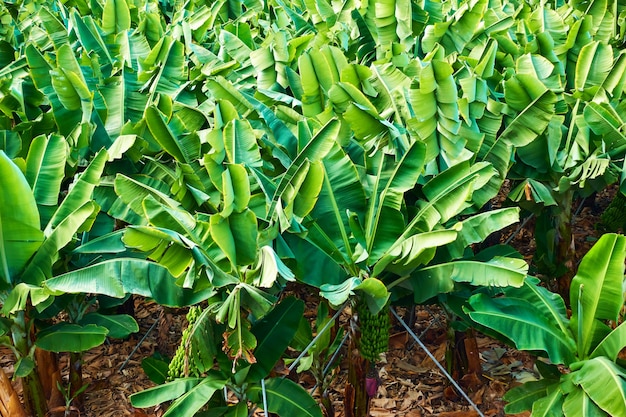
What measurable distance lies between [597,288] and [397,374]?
69.0 inches

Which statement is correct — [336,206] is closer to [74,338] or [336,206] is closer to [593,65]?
[74,338]

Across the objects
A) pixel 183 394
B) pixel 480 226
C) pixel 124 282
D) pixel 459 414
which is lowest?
pixel 459 414

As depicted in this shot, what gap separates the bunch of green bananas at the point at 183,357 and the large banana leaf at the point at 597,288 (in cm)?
179

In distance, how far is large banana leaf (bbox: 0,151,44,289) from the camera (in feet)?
10.5

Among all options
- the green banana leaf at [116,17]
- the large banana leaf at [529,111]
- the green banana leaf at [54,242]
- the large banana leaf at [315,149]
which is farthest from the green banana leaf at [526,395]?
the green banana leaf at [116,17]

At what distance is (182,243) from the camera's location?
276 cm

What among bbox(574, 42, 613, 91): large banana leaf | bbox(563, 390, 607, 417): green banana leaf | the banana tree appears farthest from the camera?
bbox(574, 42, 613, 91): large banana leaf

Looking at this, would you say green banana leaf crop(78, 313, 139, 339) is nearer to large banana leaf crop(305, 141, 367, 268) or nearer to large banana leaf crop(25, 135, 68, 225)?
large banana leaf crop(25, 135, 68, 225)

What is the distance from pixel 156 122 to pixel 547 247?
272 cm

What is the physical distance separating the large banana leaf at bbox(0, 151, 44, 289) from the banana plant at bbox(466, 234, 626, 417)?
2.12m

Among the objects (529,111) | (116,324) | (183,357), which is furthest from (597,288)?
(116,324)

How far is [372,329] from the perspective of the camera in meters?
3.27

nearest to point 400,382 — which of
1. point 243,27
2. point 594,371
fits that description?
point 594,371

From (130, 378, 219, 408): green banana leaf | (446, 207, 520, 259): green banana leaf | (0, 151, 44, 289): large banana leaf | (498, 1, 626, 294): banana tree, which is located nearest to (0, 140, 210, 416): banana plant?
(0, 151, 44, 289): large banana leaf
